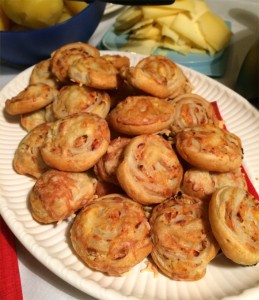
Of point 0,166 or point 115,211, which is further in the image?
point 0,166

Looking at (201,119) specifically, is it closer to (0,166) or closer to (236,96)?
(236,96)

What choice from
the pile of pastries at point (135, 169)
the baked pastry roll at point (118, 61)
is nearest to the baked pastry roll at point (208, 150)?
the pile of pastries at point (135, 169)

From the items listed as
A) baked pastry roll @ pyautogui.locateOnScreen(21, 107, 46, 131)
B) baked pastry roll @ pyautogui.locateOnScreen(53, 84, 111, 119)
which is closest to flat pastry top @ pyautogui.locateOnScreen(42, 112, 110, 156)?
baked pastry roll @ pyautogui.locateOnScreen(53, 84, 111, 119)

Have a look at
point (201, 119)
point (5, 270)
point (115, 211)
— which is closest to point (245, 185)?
point (201, 119)

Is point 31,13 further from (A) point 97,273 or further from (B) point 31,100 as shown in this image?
(A) point 97,273

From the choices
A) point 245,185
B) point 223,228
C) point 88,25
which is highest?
point 88,25

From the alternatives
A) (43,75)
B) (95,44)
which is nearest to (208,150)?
(43,75)
